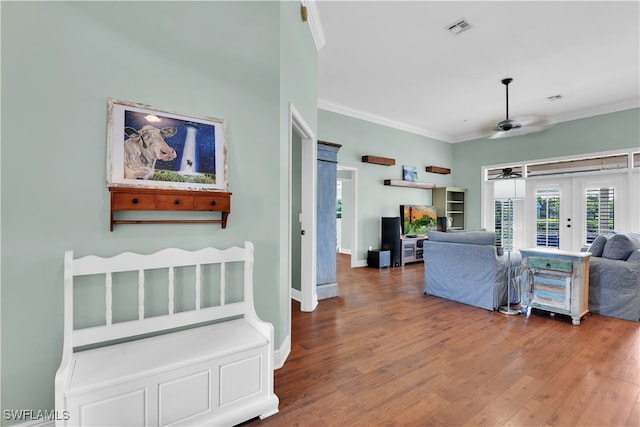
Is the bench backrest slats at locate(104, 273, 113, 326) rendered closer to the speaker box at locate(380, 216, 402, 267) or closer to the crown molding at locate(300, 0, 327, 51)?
the crown molding at locate(300, 0, 327, 51)

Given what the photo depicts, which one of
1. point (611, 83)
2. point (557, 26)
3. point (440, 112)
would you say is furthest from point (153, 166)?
point (611, 83)

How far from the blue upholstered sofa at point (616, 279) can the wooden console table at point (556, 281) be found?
0.68 ft

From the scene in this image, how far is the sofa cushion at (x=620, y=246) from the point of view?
3334 millimetres

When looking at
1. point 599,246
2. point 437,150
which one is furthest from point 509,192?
point 437,150

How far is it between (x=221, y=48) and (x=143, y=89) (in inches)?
23.4

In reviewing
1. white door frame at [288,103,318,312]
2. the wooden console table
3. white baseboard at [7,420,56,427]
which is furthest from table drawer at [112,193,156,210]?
the wooden console table

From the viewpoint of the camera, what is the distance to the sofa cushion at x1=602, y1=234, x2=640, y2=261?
10.9ft

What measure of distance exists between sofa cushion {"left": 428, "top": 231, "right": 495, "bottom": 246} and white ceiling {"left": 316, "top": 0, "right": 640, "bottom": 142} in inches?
91.7

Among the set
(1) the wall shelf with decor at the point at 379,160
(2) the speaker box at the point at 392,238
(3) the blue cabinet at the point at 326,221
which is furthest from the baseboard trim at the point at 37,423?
(1) the wall shelf with decor at the point at 379,160

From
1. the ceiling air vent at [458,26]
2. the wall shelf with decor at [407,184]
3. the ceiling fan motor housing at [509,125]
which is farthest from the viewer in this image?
the wall shelf with decor at [407,184]

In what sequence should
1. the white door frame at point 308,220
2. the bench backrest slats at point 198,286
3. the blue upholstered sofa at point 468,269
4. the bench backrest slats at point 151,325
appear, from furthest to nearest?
the blue upholstered sofa at point 468,269 < the white door frame at point 308,220 < the bench backrest slats at point 198,286 < the bench backrest slats at point 151,325

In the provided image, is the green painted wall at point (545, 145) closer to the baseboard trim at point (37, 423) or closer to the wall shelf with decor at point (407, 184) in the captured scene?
the wall shelf with decor at point (407, 184)

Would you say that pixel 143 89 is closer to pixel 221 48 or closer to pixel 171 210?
pixel 221 48

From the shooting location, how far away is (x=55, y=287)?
1.53m
